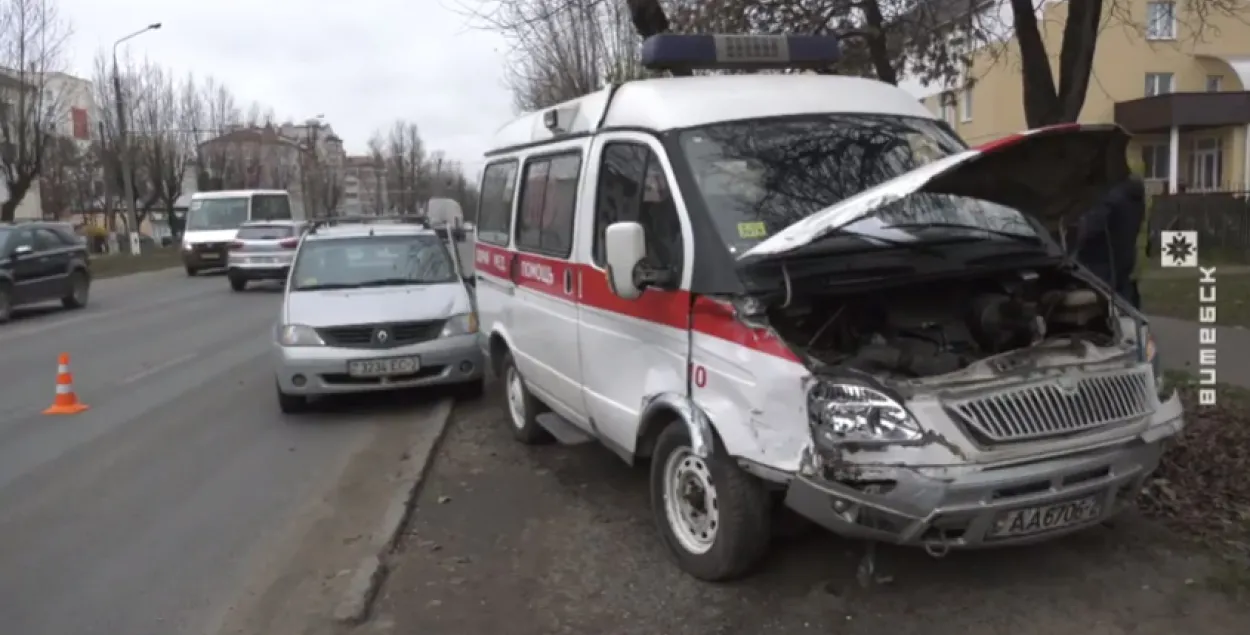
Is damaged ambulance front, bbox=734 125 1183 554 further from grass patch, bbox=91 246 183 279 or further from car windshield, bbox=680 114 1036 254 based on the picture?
grass patch, bbox=91 246 183 279

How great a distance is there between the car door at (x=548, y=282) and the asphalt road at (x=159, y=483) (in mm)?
1330

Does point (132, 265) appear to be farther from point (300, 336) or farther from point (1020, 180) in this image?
point (1020, 180)

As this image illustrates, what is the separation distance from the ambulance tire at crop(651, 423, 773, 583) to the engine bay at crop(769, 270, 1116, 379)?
0.62 metres

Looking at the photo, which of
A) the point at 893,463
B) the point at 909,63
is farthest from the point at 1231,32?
the point at 893,463

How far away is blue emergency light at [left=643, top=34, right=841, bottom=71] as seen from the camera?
20.6 ft

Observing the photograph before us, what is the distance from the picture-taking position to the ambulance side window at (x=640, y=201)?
5047 millimetres

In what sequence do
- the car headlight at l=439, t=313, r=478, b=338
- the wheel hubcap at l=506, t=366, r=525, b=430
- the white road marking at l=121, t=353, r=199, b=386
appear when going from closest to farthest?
the wheel hubcap at l=506, t=366, r=525, b=430 → the car headlight at l=439, t=313, r=478, b=338 → the white road marking at l=121, t=353, r=199, b=386

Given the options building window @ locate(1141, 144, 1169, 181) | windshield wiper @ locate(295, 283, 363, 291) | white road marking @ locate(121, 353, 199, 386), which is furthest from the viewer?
building window @ locate(1141, 144, 1169, 181)

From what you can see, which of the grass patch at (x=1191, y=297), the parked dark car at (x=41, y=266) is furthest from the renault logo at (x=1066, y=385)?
the parked dark car at (x=41, y=266)

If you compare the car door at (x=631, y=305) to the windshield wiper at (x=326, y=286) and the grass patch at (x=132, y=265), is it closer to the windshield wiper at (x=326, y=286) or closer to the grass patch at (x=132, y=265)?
the windshield wiper at (x=326, y=286)

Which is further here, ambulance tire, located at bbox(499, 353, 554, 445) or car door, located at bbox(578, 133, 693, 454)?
ambulance tire, located at bbox(499, 353, 554, 445)

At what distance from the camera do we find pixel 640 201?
5.39 metres

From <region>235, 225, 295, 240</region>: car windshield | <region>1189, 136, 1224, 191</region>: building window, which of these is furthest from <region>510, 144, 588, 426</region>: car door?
<region>1189, 136, 1224, 191</region>: building window

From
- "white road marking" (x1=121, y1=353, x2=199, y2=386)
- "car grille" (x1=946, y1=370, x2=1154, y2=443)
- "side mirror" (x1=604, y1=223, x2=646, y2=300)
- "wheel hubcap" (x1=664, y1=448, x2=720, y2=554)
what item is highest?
"side mirror" (x1=604, y1=223, x2=646, y2=300)
